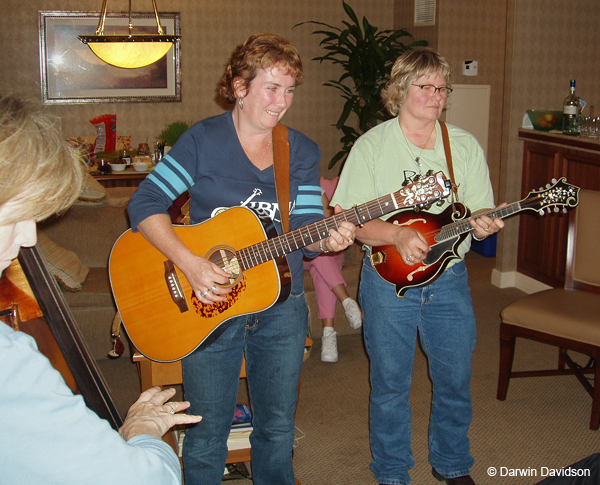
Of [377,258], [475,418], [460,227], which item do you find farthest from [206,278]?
[475,418]

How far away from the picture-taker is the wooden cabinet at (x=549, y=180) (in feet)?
11.7

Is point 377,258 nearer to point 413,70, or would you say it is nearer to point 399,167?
point 399,167

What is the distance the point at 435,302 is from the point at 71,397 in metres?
1.36

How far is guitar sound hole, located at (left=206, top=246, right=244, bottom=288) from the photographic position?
1669 mm

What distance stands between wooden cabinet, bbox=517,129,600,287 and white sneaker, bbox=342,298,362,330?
161cm

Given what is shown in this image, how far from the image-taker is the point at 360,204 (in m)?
1.70

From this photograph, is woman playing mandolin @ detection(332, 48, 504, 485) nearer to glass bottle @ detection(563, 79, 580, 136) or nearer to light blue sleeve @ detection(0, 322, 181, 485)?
light blue sleeve @ detection(0, 322, 181, 485)

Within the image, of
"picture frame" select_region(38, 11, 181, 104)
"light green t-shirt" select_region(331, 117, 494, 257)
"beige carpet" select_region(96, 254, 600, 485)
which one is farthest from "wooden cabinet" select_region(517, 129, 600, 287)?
"picture frame" select_region(38, 11, 181, 104)

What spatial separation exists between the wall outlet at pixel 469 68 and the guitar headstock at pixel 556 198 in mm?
3712

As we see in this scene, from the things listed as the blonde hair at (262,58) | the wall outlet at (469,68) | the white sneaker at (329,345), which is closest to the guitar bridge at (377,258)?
the blonde hair at (262,58)

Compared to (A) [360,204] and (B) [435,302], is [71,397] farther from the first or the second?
(B) [435,302]

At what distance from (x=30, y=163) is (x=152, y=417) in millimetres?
487

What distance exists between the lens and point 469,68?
5152mm

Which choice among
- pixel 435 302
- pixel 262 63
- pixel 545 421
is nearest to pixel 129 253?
pixel 262 63
